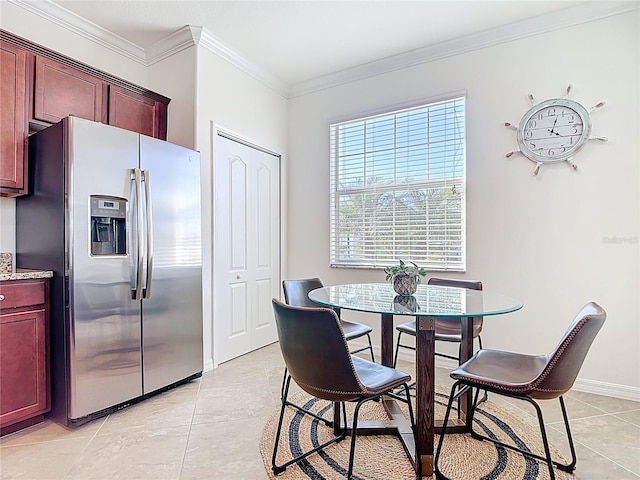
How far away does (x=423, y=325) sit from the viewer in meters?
1.72

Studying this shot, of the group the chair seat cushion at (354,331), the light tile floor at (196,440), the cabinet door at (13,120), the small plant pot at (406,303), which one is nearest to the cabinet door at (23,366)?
the light tile floor at (196,440)

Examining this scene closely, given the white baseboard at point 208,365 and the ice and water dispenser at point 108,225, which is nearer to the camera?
the ice and water dispenser at point 108,225

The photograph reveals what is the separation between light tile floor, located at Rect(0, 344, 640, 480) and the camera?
177 cm

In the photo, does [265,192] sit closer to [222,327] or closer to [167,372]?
[222,327]

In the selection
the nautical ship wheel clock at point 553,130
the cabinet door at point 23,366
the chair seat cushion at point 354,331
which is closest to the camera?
the cabinet door at point 23,366

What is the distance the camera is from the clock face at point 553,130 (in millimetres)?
2732

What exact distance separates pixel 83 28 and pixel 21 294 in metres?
2.18

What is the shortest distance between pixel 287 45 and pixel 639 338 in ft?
11.9

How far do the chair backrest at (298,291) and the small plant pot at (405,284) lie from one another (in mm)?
683

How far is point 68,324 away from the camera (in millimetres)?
2131

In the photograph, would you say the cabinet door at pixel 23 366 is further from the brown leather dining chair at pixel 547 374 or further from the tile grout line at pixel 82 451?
the brown leather dining chair at pixel 547 374

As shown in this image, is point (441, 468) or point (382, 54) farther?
point (382, 54)

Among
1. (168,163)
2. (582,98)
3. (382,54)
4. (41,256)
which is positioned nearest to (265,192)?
(168,163)

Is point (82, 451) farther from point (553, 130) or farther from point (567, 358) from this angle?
point (553, 130)
